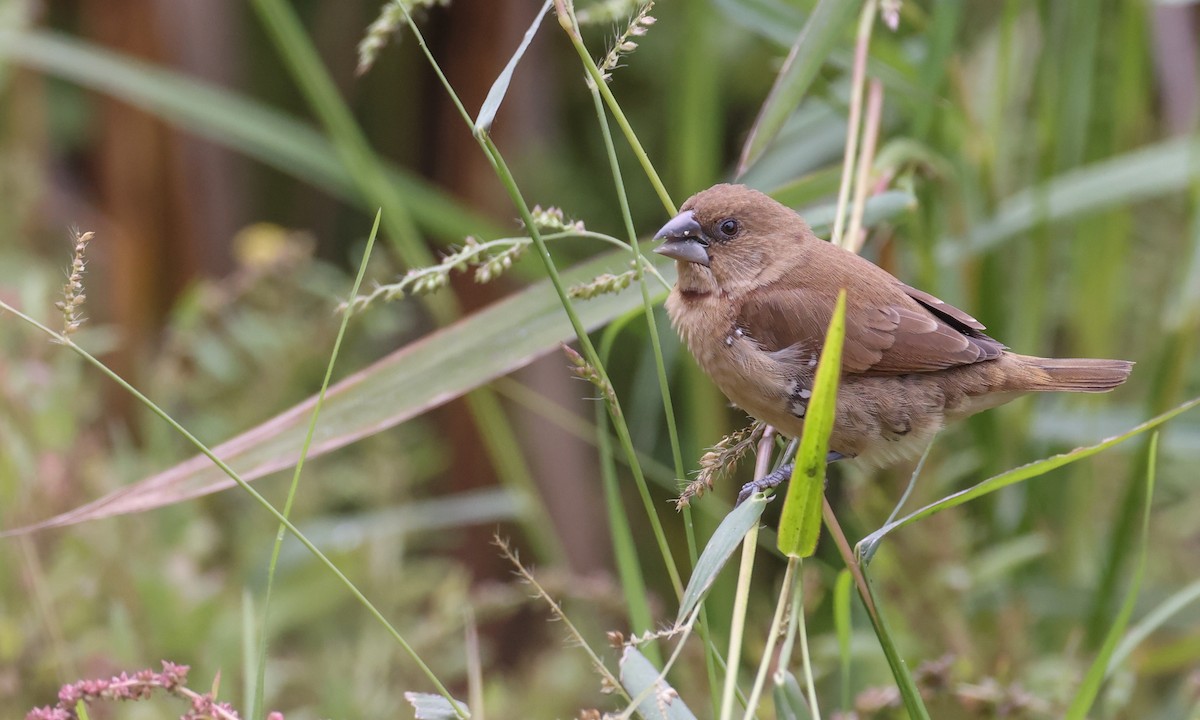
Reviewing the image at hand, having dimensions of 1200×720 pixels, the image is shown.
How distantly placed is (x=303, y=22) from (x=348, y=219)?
0.86 metres

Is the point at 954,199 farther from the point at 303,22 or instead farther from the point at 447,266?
the point at 303,22

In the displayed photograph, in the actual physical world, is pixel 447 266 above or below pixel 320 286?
above

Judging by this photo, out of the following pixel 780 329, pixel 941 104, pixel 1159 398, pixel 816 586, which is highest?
pixel 941 104

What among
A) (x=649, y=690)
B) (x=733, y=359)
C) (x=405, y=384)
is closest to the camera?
(x=649, y=690)

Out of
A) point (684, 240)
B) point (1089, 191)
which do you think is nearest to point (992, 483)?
point (684, 240)

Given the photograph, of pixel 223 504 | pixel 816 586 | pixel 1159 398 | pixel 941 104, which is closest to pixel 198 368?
pixel 223 504

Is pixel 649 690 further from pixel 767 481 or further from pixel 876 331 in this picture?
pixel 876 331

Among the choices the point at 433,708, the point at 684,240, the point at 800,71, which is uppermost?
the point at 800,71

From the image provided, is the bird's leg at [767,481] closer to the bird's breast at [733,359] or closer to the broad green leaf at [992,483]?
the bird's breast at [733,359]

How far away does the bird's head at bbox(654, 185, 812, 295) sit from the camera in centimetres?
206

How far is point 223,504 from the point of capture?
316 centimetres

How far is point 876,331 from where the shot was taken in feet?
6.40

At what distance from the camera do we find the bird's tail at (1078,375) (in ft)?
6.50

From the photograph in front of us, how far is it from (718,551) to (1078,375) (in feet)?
3.09
